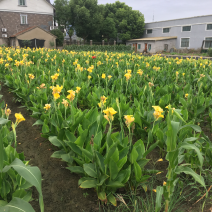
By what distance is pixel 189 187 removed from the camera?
77.8 inches

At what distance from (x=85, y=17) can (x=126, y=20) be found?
10429 mm

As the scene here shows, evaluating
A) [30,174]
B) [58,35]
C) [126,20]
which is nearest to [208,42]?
[126,20]

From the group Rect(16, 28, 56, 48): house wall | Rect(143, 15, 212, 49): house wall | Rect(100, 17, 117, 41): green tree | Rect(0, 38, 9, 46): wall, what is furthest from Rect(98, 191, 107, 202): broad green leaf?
Rect(100, 17, 117, 41): green tree

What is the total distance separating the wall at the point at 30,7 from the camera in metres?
29.3

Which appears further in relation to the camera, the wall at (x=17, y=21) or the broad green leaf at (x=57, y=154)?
the wall at (x=17, y=21)

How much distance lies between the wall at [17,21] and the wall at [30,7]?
0.57 metres

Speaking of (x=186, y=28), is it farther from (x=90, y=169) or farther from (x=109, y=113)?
(x=90, y=169)

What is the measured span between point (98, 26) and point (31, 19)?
1329cm

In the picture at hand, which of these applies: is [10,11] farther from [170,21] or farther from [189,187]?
[189,187]

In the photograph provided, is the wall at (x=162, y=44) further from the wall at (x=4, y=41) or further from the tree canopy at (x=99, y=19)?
the wall at (x=4, y=41)

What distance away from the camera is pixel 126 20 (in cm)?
4300

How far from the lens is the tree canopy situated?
36656mm

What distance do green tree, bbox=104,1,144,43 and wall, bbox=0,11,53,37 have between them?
1690 centimetres

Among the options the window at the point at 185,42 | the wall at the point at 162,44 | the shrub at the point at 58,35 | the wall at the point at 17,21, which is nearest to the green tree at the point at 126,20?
the wall at the point at 162,44
